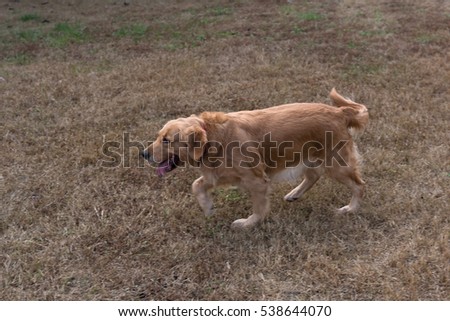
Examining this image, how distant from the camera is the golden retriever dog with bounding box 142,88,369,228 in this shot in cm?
375

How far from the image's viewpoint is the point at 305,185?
438cm

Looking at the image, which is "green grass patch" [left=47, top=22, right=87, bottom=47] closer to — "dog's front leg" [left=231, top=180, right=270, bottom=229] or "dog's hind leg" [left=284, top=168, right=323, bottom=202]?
"dog's hind leg" [left=284, top=168, right=323, bottom=202]

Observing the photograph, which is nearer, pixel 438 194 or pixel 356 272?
pixel 356 272

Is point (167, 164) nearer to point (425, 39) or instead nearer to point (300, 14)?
point (425, 39)

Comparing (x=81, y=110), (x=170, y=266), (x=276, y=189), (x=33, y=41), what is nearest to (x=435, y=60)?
(x=276, y=189)

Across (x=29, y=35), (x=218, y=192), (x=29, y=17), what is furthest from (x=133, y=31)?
(x=218, y=192)

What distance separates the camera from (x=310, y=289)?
3297mm

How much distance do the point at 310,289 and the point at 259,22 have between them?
955 cm

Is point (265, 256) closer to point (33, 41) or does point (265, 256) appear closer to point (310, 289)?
point (310, 289)

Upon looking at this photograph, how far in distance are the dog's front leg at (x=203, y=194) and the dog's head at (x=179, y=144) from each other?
318mm

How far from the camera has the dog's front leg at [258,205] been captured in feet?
12.9

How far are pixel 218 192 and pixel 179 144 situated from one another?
1013mm

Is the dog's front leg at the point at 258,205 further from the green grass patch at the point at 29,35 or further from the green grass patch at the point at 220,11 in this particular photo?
the green grass patch at the point at 220,11

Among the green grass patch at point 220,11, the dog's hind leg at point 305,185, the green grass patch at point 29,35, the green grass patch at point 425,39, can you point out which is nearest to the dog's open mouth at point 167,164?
the dog's hind leg at point 305,185
